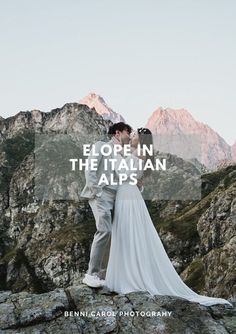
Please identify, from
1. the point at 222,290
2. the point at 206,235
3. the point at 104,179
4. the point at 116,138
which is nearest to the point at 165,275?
the point at 104,179

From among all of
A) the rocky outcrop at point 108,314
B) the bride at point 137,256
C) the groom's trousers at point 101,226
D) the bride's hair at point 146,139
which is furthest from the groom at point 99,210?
the bride's hair at point 146,139

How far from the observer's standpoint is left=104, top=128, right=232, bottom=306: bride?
1902 centimetres

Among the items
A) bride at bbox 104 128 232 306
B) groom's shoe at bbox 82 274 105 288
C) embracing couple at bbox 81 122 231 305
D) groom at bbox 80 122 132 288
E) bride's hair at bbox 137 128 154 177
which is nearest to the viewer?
groom's shoe at bbox 82 274 105 288

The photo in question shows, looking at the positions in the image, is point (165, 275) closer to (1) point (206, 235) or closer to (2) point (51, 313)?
(2) point (51, 313)

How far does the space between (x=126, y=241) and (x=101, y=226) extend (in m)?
1.32

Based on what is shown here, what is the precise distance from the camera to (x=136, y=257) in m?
19.3

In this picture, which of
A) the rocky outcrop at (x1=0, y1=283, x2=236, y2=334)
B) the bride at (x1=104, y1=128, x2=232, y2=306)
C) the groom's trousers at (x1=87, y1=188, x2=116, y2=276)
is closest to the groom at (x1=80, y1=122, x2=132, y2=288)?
the groom's trousers at (x1=87, y1=188, x2=116, y2=276)

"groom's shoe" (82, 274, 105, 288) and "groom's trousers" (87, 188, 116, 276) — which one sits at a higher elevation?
"groom's trousers" (87, 188, 116, 276)

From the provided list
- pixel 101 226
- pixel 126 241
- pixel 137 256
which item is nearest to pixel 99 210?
pixel 101 226

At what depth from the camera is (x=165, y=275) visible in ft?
63.8

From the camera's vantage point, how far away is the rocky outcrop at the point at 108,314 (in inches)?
659

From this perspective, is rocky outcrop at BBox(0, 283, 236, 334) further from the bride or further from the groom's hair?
the groom's hair

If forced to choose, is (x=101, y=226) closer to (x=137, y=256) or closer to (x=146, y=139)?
(x=137, y=256)

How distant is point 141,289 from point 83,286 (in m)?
2.21
